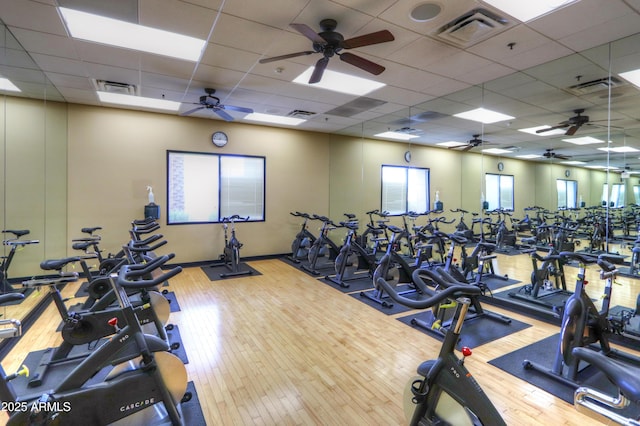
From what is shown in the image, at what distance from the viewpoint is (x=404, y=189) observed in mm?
6875

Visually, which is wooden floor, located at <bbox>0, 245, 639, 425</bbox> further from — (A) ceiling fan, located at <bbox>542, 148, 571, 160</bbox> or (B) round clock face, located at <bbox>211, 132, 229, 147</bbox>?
(B) round clock face, located at <bbox>211, 132, 229, 147</bbox>

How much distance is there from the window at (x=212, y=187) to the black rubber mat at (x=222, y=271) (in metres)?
1.05

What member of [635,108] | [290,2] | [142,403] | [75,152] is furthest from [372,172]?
[142,403]

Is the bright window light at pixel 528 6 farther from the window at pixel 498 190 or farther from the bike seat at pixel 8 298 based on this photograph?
the bike seat at pixel 8 298

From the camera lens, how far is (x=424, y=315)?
13.0ft

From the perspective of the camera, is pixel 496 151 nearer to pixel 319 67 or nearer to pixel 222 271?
pixel 319 67

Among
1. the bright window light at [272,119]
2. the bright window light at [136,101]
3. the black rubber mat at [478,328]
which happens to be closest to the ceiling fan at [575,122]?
the black rubber mat at [478,328]

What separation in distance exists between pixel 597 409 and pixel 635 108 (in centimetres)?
407

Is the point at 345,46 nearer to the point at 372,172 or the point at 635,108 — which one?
the point at 635,108

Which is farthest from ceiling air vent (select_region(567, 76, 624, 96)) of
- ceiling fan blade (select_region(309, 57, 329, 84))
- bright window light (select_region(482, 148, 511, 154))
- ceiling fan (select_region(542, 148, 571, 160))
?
ceiling fan blade (select_region(309, 57, 329, 84))

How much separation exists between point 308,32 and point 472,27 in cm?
157

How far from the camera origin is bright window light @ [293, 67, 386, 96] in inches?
167

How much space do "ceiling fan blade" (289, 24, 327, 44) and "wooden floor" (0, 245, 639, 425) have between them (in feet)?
9.71

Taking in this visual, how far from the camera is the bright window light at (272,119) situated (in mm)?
6363
